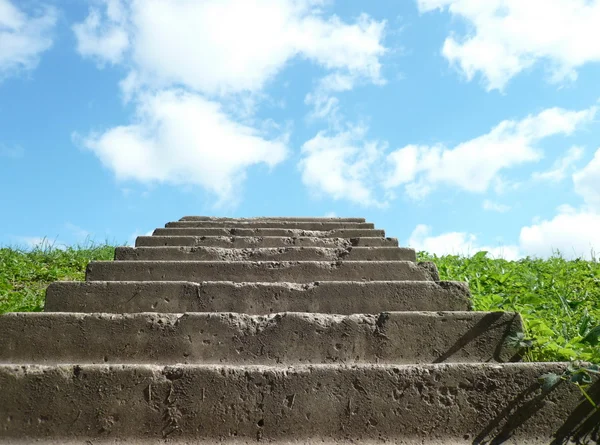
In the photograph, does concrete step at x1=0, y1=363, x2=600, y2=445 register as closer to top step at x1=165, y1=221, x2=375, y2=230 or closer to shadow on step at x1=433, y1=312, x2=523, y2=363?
shadow on step at x1=433, y1=312, x2=523, y2=363

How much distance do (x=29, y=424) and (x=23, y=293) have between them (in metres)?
3.03

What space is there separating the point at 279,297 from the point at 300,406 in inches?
39.5

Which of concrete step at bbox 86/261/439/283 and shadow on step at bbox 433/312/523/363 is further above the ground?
concrete step at bbox 86/261/439/283

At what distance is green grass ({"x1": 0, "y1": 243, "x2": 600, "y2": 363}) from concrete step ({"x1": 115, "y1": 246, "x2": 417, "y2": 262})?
87cm

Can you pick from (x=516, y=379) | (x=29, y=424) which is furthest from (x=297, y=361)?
(x=29, y=424)

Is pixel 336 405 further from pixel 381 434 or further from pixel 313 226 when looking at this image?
pixel 313 226

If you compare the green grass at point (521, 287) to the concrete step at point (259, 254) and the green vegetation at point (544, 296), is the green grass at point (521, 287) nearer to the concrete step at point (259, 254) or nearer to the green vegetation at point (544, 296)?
the green vegetation at point (544, 296)

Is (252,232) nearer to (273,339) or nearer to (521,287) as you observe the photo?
(273,339)

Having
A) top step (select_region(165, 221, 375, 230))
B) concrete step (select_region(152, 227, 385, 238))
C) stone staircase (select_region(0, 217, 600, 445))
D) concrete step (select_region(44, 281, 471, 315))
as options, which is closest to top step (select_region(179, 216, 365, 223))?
top step (select_region(165, 221, 375, 230))

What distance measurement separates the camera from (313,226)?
5.43 m

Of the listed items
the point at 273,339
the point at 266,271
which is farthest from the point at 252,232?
the point at 273,339

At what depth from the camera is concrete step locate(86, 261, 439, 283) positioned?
3863 millimetres

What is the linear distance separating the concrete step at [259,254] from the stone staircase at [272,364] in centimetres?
29

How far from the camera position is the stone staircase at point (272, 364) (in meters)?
2.47
